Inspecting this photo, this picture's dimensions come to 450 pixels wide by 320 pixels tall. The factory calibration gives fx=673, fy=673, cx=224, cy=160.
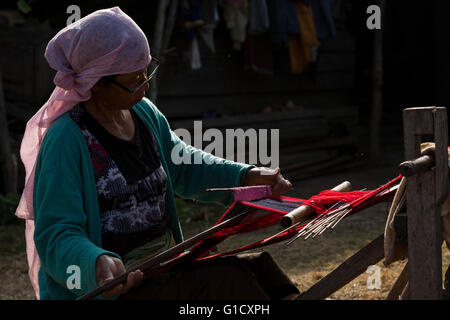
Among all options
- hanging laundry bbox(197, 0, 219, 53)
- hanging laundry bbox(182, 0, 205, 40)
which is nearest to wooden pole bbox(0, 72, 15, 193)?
hanging laundry bbox(182, 0, 205, 40)

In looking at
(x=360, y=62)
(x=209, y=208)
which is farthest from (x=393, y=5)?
(x=209, y=208)

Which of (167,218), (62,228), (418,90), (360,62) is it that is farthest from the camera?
(360,62)

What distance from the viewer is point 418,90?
12.9 metres

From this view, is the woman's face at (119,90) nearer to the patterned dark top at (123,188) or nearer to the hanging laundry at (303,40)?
the patterned dark top at (123,188)

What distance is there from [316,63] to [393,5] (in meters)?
4.58

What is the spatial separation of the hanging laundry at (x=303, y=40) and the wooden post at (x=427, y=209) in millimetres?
6494

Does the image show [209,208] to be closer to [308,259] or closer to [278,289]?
[308,259]

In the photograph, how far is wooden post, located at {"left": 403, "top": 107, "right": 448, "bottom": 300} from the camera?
1793 millimetres

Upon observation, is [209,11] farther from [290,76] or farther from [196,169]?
[196,169]

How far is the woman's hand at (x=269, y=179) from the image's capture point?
2.47 meters

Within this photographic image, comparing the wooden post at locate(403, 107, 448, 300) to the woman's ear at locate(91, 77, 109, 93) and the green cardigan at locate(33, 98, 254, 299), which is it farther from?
the woman's ear at locate(91, 77, 109, 93)

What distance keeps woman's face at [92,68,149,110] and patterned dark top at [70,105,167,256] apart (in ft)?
0.26

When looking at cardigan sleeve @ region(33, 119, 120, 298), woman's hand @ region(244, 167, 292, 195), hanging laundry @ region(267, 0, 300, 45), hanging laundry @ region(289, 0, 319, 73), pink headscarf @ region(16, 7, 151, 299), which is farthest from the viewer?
hanging laundry @ region(289, 0, 319, 73)

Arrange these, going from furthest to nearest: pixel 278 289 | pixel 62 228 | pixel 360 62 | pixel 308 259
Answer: pixel 360 62, pixel 308 259, pixel 278 289, pixel 62 228
